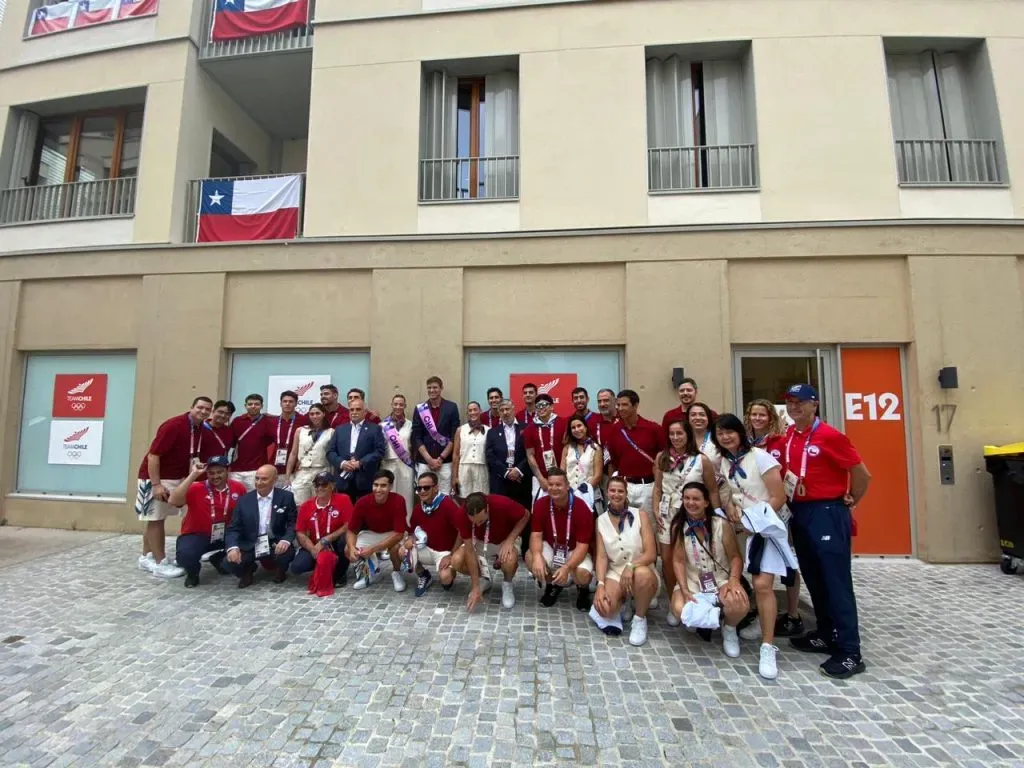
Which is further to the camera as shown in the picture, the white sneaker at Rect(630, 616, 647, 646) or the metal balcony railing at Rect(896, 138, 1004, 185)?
the metal balcony railing at Rect(896, 138, 1004, 185)

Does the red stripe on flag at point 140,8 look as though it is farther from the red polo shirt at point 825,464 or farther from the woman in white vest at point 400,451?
the red polo shirt at point 825,464

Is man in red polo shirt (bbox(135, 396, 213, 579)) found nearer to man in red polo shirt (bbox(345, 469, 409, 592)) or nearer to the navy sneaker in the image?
man in red polo shirt (bbox(345, 469, 409, 592))

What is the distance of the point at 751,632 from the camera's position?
4004 mm

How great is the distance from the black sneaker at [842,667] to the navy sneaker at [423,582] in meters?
3.39

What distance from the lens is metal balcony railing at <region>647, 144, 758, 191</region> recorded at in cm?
722

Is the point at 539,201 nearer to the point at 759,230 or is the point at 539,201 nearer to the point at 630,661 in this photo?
the point at 759,230

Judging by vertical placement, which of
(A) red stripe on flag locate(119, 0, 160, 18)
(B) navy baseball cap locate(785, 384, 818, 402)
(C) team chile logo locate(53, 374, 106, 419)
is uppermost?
(A) red stripe on flag locate(119, 0, 160, 18)

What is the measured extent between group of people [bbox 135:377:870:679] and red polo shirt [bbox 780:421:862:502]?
1 centimetres

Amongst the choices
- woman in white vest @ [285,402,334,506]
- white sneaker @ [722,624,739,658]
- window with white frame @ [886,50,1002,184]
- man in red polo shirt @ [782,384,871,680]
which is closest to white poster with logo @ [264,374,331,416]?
woman in white vest @ [285,402,334,506]

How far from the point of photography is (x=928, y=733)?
2.80m

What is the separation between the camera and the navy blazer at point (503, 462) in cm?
574

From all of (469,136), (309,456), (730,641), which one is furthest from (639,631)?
(469,136)

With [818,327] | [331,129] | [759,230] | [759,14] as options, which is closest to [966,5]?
[759,14]

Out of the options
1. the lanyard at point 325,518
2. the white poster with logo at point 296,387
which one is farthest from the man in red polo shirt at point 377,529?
the white poster with logo at point 296,387
